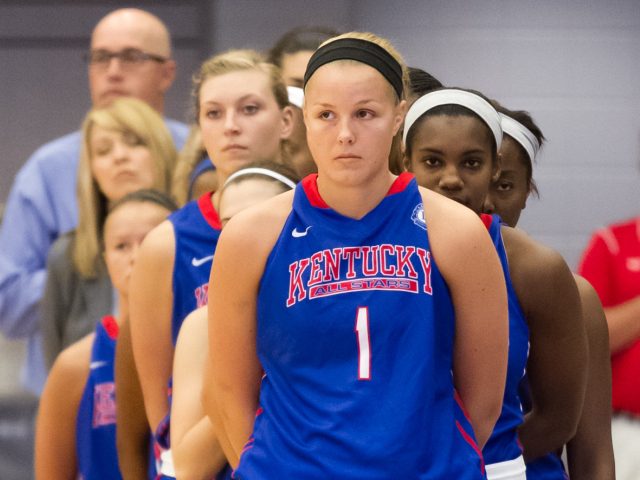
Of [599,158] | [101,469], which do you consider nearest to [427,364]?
[101,469]

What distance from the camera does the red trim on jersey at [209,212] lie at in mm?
3211

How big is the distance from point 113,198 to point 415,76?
1536 millimetres

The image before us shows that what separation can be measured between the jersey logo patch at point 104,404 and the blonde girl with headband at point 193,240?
15.9 inches

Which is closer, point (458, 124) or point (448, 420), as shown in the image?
point (448, 420)

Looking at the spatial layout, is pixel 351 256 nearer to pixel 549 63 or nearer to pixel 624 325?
pixel 624 325

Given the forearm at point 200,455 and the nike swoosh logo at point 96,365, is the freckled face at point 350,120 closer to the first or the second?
the forearm at point 200,455

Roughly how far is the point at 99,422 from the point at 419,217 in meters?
1.69

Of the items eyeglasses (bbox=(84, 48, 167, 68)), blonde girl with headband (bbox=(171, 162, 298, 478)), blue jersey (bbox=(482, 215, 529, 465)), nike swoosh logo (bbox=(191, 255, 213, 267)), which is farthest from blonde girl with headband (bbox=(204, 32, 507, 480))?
eyeglasses (bbox=(84, 48, 167, 68))

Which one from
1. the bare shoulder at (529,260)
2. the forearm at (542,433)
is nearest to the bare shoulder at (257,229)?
the bare shoulder at (529,260)

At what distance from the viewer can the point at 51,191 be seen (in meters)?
4.81

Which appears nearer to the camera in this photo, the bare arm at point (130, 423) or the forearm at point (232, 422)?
the forearm at point (232, 422)

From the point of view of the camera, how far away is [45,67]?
262 inches

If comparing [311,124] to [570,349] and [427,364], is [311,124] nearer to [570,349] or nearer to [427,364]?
[427,364]

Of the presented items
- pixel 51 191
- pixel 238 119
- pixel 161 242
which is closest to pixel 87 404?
pixel 161 242
